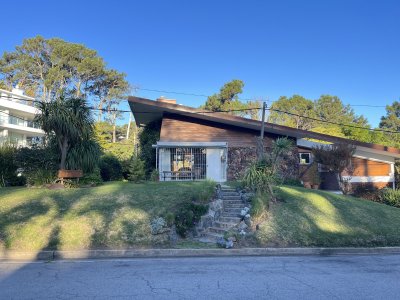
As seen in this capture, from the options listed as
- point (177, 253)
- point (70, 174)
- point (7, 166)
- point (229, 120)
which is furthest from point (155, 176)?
point (177, 253)

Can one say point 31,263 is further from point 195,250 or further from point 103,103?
point 103,103

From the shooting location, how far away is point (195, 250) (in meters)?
9.63

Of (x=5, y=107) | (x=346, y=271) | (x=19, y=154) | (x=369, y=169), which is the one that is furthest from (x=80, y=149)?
(x=5, y=107)

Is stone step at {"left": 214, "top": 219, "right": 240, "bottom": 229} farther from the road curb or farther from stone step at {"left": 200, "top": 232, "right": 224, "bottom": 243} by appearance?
the road curb

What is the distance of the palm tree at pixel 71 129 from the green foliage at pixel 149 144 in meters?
6.56

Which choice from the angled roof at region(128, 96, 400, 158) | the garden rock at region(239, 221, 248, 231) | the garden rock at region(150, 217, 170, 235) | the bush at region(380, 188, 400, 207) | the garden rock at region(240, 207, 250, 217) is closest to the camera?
the garden rock at region(150, 217, 170, 235)

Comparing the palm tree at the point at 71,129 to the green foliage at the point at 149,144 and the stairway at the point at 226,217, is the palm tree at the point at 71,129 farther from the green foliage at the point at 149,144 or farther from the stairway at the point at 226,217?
the green foliage at the point at 149,144

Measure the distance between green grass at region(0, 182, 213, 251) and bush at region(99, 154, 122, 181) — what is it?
7297 millimetres

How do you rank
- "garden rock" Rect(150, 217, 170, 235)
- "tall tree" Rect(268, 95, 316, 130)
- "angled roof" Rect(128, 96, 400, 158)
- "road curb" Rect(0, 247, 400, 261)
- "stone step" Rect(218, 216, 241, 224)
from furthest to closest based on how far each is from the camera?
"tall tree" Rect(268, 95, 316, 130), "angled roof" Rect(128, 96, 400, 158), "stone step" Rect(218, 216, 241, 224), "garden rock" Rect(150, 217, 170, 235), "road curb" Rect(0, 247, 400, 261)

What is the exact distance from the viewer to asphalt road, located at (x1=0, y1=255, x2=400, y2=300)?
574 centimetres

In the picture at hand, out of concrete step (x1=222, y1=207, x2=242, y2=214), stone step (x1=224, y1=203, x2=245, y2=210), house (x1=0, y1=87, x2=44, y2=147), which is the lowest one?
concrete step (x1=222, y1=207, x2=242, y2=214)

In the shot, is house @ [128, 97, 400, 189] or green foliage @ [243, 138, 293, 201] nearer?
green foliage @ [243, 138, 293, 201]

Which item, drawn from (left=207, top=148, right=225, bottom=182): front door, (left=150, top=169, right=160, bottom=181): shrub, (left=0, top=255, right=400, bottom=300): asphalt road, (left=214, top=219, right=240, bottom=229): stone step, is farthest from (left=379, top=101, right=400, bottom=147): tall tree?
(left=0, top=255, right=400, bottom=300): asphalt road

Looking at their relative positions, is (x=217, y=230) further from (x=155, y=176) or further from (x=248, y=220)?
(x=155, y=176)
